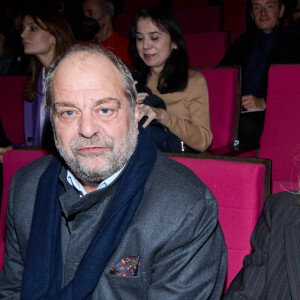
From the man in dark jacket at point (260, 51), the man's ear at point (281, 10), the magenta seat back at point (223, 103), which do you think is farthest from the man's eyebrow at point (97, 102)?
the man's ear at point (281, 10)

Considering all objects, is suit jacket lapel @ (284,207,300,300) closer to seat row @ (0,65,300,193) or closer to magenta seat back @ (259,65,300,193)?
seat row @ (0,65,300,193)

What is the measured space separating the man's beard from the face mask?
1959mm

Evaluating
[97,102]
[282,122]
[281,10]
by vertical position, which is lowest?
[282,122]

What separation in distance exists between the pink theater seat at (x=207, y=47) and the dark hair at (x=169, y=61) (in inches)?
30.0

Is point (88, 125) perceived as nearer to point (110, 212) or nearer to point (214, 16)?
point (110, 212)

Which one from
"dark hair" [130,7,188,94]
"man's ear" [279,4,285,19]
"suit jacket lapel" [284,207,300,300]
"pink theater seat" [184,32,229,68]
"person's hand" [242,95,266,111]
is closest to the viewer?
"suit jacket lapel" [284,207,300,300]

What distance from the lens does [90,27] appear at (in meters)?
2.72

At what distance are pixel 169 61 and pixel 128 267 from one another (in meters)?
1.20

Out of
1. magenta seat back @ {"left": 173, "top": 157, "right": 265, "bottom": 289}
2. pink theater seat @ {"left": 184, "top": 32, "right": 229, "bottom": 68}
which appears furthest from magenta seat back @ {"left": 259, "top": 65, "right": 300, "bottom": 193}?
pink theater seat @ {"left": 184, "top": 32, "right": 229, "bottom": 68}

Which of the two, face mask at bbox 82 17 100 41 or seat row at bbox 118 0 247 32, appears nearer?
face mask at bbox 82 17 100 41

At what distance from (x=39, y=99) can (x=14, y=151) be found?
2.68 ft

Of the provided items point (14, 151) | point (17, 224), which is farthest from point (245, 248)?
point (14, 151)

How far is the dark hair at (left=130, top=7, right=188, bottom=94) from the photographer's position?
183 cm

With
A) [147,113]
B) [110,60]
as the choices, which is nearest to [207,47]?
[147,113]
